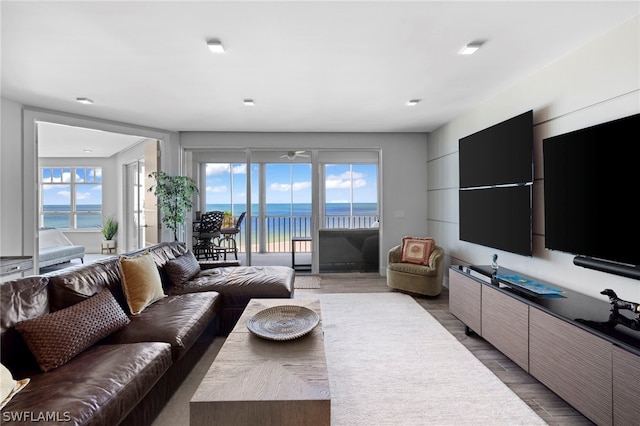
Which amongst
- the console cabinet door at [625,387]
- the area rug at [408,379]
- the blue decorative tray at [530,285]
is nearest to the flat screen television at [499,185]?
the blue decorative tray at [530,285]

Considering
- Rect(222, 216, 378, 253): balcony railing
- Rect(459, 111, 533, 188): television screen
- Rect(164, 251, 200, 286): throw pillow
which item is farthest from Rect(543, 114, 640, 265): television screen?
Rect(222, 216, 378, 253): balcony railing

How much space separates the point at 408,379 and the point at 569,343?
3.44 feet

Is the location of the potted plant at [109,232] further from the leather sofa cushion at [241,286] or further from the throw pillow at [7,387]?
the throw pillow at [7,387]

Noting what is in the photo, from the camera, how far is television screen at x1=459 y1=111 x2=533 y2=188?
9.48ft

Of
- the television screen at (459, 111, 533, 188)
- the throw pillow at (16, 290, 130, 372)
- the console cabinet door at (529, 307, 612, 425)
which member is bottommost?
the console cabinet door at (529, 307, 612, 425)

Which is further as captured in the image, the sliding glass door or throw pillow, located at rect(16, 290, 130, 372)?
the sliding glass door

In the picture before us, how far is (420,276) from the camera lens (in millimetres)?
4309

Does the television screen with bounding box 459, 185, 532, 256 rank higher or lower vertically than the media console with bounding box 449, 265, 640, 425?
higher

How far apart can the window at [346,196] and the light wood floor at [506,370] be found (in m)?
2.32

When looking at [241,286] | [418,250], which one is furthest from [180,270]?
[418,250]

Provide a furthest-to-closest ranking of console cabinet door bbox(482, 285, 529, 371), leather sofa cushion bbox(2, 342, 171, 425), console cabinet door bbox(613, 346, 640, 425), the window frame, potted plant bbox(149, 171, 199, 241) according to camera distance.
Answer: the window frame
potted plant bbox(149, 171, 199, 241)
console cabinet door bbox(482, 285, 529, 371)
console cabinet door bbox(613, 346, 640, 425)
leather sofa cushion bbox(2, 342, 171, 425)

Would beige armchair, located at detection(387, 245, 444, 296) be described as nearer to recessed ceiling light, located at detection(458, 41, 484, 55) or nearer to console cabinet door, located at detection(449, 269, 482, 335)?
console cabinet door, located at detection(449, 269, 482, 335)

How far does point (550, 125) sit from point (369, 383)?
8.70 feet

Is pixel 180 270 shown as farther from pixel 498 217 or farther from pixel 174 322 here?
pixel 498 217
